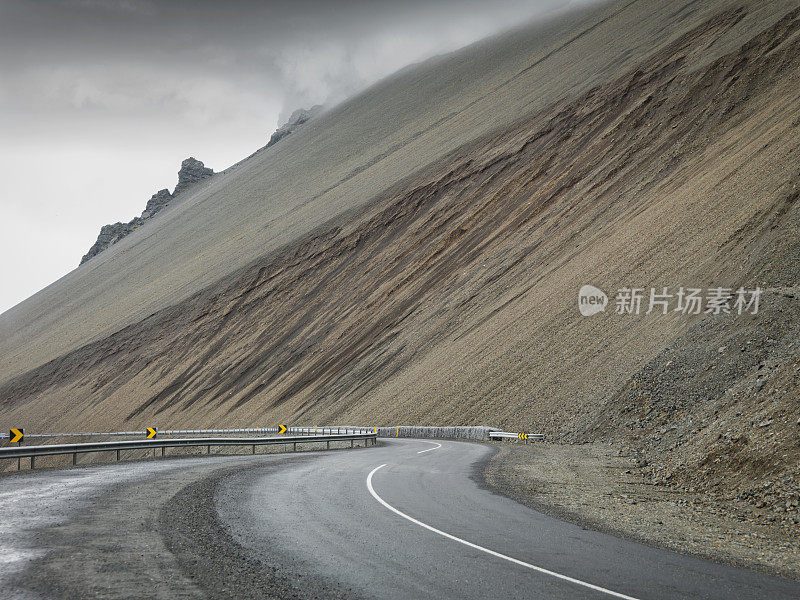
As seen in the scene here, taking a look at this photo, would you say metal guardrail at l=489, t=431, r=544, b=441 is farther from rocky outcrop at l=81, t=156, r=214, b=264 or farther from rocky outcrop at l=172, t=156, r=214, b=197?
rocky outcrop at l=172, t=156, r=214, b=197

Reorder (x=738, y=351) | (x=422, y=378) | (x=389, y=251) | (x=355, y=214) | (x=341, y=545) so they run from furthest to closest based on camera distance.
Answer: (x=355, y=214)
(x=389, y=251)
(x=422, y=378)
(x=738, y=351)
(x=341, y=545)

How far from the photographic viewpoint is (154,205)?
17825cm

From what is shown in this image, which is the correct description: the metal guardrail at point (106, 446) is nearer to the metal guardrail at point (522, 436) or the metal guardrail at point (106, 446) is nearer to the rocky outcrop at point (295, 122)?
the metal guardrail at point (522, 436)

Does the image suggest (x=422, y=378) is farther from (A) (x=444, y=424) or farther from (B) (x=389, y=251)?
(B) (x=389, y=251)

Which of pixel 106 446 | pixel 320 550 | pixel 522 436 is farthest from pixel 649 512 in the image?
pixel 522 436

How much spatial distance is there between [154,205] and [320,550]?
611 ft

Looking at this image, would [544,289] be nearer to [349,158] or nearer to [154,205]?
[349,158]

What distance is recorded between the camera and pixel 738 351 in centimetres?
2131

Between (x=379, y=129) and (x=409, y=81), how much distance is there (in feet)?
74.7

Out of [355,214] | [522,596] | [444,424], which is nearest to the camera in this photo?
[522,596]

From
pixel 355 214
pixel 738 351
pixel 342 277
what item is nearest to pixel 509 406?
pixel 738 351
